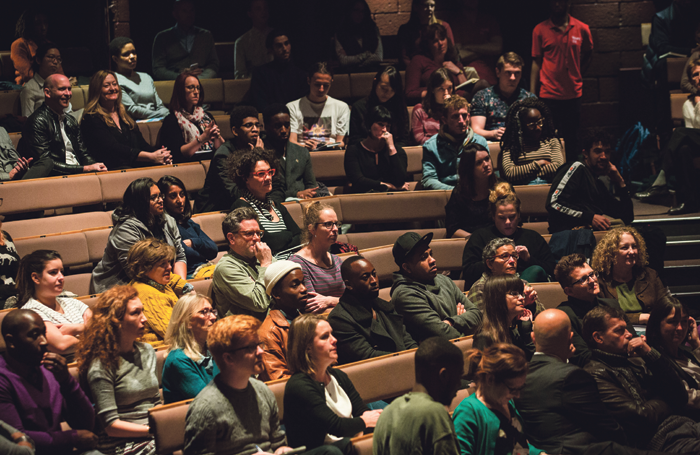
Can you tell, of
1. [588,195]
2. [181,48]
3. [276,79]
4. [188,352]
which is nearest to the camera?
[188,352]

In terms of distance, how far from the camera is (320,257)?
11.8 feet

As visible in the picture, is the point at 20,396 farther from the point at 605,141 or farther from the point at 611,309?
the point at 605,141

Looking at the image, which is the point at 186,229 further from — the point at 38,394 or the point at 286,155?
the point at 38,394

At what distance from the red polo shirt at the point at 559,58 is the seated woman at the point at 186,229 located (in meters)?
3.19

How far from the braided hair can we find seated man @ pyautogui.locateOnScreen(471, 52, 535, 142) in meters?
0.42

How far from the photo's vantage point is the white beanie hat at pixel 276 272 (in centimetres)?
301

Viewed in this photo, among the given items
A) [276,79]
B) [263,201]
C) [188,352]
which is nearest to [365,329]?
[188,352]

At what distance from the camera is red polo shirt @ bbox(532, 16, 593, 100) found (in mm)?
5820

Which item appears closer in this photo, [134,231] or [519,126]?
[134,231]

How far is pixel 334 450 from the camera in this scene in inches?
87.5

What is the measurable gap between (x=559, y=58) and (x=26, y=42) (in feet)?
12.9

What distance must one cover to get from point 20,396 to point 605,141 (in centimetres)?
351

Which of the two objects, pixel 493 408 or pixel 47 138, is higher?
pixel 47 138

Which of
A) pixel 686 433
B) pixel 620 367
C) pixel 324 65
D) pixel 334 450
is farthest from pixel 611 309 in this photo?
pixel 324 65
